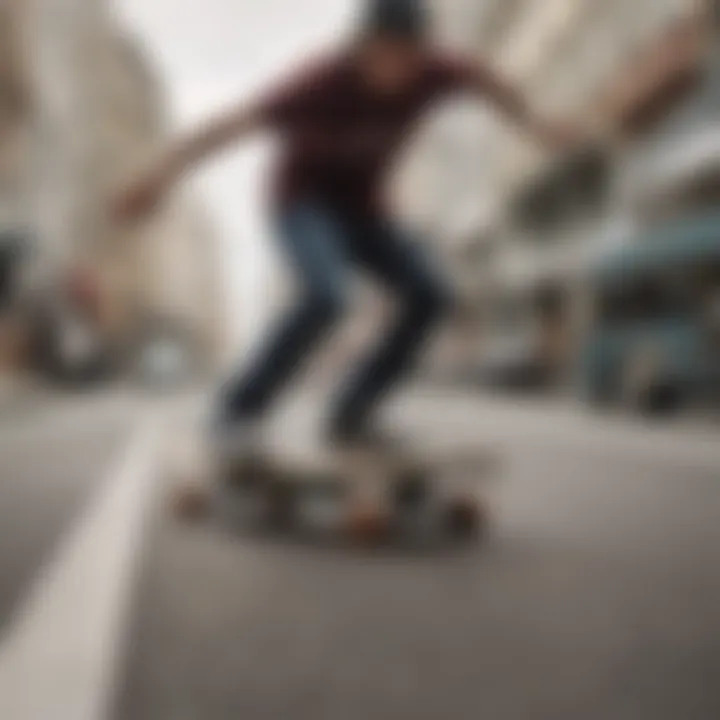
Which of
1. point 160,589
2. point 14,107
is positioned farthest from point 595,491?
point 14,107

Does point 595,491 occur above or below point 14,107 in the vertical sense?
below

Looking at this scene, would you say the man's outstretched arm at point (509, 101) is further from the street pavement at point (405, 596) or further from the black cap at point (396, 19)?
the street pavement at point (405, 596)

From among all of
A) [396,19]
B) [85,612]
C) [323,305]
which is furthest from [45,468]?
[396,19]

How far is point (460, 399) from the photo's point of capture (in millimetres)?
403

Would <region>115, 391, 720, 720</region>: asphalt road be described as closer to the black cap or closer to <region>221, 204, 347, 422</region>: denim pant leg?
<region>221, 204, 347, 422</region>: denim pant leg

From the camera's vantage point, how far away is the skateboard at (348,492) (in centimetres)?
43

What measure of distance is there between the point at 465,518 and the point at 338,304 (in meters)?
0.14

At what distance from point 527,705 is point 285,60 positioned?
12.8 inches

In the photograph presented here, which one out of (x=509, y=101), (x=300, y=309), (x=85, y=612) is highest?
(x=509, y=101)

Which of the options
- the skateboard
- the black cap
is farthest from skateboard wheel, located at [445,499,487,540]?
the black cap

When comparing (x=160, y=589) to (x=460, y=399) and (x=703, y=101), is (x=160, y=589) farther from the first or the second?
(x=703, y=101)

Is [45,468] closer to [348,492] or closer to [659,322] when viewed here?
[348,492]

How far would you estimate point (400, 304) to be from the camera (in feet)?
1.33

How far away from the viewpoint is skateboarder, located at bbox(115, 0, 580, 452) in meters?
0.41
